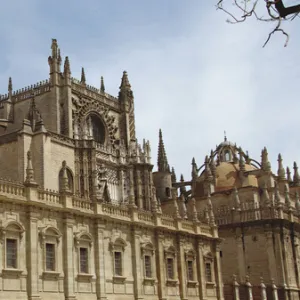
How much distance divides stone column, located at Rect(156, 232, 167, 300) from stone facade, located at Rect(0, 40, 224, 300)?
61mm

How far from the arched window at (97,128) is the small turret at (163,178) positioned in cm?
1135

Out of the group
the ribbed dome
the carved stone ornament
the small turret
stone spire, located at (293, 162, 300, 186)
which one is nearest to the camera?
the carved stone ornament

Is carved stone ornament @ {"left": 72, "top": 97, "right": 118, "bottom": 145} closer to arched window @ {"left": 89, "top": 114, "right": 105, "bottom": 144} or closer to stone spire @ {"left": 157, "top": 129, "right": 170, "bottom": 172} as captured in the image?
arched window @ {"left": 89, "top": 114, "right": 105, "bottom": 144}

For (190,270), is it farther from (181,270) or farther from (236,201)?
(236,201)

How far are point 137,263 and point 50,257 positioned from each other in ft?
23.0

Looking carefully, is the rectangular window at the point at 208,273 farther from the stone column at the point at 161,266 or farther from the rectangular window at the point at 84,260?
the rectangular window at the point at 84,260

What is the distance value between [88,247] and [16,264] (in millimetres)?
5109

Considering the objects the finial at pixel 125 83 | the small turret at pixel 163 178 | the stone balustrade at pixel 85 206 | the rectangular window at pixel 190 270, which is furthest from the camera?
the small turret at pixel 163 178

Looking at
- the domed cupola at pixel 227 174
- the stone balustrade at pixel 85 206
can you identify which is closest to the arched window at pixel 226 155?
the domed cupola at pixel 227 174

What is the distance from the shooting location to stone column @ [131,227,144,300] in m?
33.1

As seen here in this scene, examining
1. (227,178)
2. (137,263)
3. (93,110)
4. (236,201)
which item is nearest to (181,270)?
(137,263)

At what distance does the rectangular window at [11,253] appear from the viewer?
2558 cm

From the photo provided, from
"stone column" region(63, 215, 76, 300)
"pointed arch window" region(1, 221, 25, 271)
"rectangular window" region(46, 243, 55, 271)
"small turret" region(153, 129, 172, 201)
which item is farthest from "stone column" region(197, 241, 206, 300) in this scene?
"small turret" region(153, 129, 172, 201)

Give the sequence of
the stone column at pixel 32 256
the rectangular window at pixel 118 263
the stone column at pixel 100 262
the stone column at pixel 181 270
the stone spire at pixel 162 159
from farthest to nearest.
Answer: the stone spire at pixel 162 159 < the stone column at pixel 181 270 < the rectangular window at pixel 118 263 < the stone column at pixel 100 262 < the stone column at pixel 32 256
